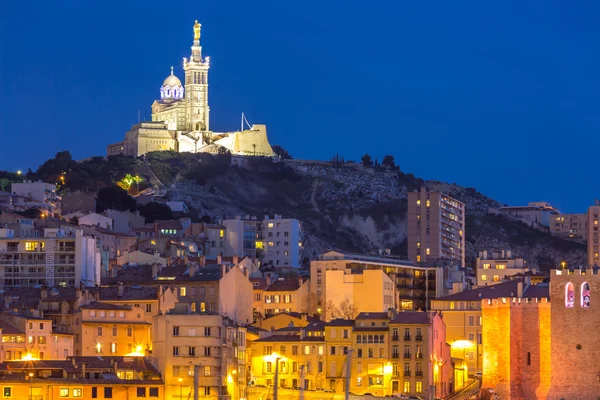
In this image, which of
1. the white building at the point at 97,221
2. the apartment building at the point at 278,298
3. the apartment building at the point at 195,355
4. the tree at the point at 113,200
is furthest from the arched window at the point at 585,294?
the tree at the point at 113,200

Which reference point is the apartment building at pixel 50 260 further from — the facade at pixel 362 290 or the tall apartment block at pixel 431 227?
the tall apartment block at pixel 431 227

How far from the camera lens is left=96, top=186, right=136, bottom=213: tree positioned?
173 metres

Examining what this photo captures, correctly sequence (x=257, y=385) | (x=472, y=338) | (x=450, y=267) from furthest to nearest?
(x=450, y=267) → (x=472, y=338) → (x=257, y=385)

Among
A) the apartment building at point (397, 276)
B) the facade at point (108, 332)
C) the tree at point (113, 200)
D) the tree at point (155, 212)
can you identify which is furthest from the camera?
the tree at point (113, 200)

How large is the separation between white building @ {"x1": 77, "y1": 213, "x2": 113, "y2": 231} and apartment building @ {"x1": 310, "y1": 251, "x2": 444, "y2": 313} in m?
28.2

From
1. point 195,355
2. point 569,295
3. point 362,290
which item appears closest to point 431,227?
point 362,290

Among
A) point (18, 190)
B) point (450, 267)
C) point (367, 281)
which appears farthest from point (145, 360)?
point (18, 190)

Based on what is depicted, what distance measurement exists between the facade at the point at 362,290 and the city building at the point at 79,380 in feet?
113

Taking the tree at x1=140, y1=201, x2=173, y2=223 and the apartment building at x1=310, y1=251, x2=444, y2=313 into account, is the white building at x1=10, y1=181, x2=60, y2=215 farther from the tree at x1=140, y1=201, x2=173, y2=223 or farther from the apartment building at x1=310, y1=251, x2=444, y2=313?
the apartment building at x1=310, y1=251, x2=444, y2=313

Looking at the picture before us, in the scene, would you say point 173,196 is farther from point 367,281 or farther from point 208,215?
point 367,281

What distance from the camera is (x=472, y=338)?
335ft

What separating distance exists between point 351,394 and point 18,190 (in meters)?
91.9

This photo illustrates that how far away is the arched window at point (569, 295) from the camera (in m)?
84.9

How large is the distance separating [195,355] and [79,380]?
712cm
